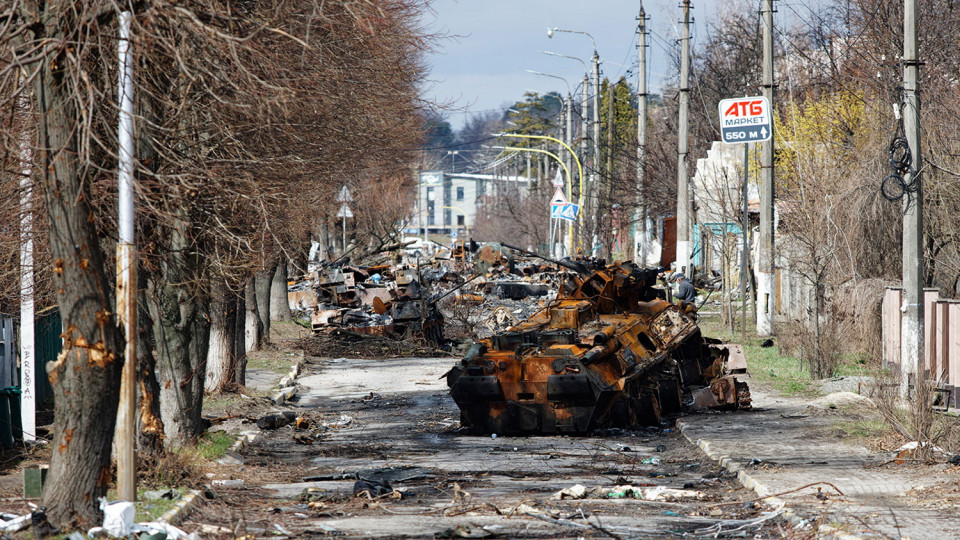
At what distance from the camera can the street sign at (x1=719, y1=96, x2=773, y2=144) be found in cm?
2397

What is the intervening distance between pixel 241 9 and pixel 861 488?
7601 mm

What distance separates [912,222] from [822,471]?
555 centimetres

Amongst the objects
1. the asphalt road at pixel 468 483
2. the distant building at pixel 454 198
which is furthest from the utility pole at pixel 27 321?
the distant building at pixel 454 198

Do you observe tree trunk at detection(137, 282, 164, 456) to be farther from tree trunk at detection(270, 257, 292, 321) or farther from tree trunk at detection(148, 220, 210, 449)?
tree trunk at detection(270, 257, 292, 321)

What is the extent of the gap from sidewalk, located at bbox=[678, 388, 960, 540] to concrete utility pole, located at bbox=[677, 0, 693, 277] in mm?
12410

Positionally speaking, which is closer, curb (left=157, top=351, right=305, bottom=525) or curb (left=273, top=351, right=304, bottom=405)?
curb (left=157, top=351, right=305, bottom=525)

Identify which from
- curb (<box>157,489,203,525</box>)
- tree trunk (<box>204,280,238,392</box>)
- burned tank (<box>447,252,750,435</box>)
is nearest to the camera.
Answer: curb (<box>157,489,203,525</box>)

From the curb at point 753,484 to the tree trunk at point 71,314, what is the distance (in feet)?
18.4

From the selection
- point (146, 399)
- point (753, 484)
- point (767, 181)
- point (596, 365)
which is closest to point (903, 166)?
point (596, 365)

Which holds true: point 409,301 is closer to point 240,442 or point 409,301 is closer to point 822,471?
point 240,442

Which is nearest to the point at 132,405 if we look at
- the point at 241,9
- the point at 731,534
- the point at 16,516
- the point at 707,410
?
the point at 16,516

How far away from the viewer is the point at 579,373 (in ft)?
49.7

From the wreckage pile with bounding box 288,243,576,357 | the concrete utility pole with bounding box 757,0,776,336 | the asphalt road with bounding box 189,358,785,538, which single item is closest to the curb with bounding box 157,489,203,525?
the asphalt road with bounding box 189,358,785,538

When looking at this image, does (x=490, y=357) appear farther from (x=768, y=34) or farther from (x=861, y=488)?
(x=768, y=34)
